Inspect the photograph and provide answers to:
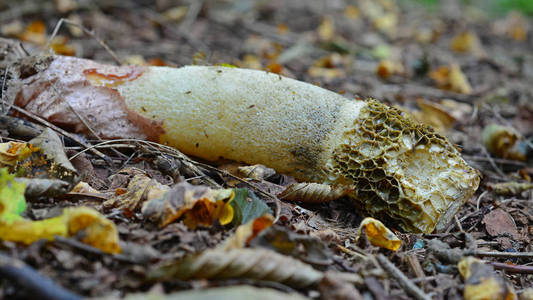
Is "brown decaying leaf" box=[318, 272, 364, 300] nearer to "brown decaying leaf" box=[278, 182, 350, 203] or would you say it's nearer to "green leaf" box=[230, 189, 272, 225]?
"green leaf" box=[230, 189, 272, 225]

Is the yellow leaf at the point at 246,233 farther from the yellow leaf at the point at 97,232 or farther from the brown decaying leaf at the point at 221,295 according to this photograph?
the yellow leaf at the point at 97,232

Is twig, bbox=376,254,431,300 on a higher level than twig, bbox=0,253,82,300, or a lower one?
lower

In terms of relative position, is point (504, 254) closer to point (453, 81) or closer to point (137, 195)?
point (137, 195)

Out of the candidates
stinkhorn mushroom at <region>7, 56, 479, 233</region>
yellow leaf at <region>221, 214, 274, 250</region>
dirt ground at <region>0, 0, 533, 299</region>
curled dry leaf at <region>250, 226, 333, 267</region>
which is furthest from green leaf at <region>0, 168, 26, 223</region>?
stinkhorn mushroom at <region>7, 56, 479, 233</region>

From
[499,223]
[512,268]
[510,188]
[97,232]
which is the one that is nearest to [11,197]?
[97,232]

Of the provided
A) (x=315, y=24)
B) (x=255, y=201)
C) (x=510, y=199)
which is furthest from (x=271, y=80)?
(x=315, y=24)

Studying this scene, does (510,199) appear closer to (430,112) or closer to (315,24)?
(430,112)

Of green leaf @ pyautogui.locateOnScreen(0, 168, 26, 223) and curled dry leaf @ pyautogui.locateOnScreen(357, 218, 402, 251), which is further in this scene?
curled dry leaf @ pyautogui.locateOnScreen(357, 218, 402, 251)
